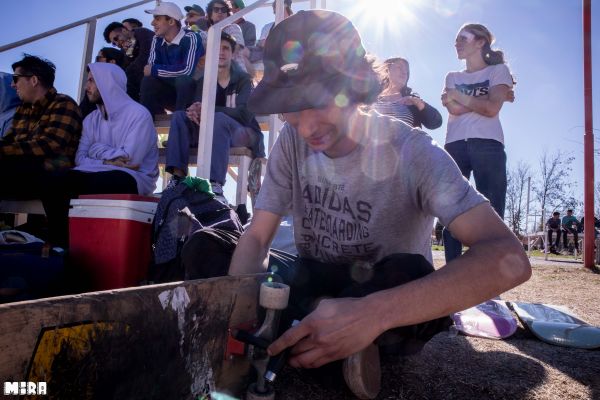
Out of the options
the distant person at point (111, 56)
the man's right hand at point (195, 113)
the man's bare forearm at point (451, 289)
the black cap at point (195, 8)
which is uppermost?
the black cap at point (195, 8)

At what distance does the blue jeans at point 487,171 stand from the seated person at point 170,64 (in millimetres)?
2357

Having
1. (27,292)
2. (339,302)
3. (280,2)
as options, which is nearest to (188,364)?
(339,302)

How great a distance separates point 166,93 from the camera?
12.5ft

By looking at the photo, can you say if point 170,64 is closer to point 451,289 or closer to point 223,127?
point 223,127

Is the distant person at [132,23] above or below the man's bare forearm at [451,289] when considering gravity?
above

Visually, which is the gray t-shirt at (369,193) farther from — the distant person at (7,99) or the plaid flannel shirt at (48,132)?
the distant person at (7,99)

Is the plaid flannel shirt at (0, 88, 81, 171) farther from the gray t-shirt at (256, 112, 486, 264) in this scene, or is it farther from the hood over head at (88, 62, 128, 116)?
the gray t-shirt at (256, 112, 486, 264)

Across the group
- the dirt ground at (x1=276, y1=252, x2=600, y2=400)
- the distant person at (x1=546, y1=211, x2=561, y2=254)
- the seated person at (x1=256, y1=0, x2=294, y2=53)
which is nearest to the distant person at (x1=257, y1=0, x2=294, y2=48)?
the seated person at (x1=256, y1=0, x2=294, y2=53)

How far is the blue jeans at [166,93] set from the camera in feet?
11.8

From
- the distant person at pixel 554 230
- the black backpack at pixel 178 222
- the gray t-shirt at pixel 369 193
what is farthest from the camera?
the distant person at pixel 554 230

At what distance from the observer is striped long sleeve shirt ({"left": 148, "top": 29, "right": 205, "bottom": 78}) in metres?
3.59

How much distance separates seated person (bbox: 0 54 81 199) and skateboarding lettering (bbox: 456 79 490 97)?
2867 millimetres

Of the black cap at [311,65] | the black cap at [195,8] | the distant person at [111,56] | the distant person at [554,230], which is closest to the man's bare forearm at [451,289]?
the black cap at [311,65]

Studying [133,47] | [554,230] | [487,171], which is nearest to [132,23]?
[133,47]
